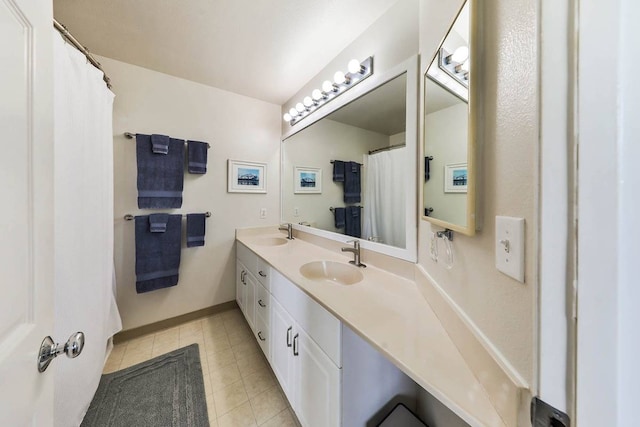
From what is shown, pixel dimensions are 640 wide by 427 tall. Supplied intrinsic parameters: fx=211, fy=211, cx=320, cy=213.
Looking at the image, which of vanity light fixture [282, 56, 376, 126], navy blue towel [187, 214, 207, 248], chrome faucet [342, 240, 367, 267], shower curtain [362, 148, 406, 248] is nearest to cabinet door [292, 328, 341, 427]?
chrome faucet [342, 240, 367, 267]

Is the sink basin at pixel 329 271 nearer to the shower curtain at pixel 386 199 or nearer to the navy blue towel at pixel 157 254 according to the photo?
the shower curtain at pixel 386 199

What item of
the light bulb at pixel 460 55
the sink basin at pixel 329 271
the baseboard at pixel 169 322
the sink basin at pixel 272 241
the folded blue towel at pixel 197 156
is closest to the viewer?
the light bulb at pixel 460 55

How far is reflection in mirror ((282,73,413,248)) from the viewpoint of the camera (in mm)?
1190

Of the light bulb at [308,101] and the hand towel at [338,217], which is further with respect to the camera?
the light bulb at [308,101]

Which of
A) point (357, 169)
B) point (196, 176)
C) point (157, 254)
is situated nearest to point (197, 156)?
point (196, 176)

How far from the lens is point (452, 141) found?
2.33 ft

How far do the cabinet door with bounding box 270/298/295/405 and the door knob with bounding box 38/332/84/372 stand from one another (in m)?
0.77

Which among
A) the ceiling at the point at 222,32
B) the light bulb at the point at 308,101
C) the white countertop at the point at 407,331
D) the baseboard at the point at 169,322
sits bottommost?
the baseboard at the point at 169,322

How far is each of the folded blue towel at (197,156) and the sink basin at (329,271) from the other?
1.38 meters

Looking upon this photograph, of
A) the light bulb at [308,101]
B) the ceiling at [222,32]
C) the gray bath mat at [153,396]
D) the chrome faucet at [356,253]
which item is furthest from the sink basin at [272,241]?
the ceiling at [222,32]

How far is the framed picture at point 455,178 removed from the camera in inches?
24.1

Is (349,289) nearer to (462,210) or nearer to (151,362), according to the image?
(462,210)

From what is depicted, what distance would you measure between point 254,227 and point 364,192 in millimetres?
1350

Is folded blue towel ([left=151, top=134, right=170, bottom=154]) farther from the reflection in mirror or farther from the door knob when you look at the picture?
the door knob
